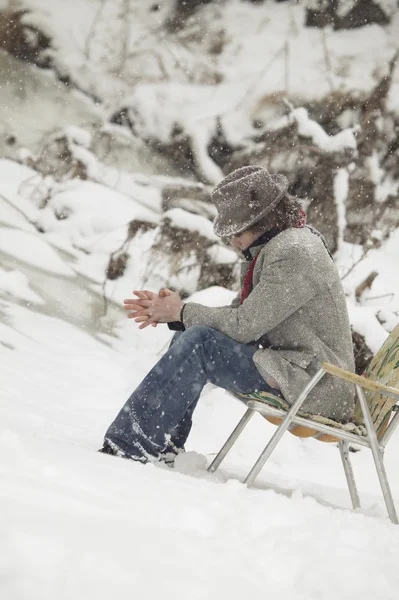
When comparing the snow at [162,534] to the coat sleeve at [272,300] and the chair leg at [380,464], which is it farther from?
the coat sleeve at [272,300]

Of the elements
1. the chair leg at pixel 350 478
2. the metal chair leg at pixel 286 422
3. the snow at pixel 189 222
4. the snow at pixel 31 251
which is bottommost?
the snow at pixel 31 251

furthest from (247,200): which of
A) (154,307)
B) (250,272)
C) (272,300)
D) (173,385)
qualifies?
(173,385)

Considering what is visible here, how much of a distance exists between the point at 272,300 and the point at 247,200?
1.47 ft

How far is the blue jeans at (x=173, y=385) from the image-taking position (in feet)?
8.13

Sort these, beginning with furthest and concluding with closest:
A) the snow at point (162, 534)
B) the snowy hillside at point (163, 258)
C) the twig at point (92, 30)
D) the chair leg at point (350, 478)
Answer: the twig at point (92, 30)
the chair leg at point (350, 478)
the snowy hillside at point (163, 258)
the snow at point (162, 534)

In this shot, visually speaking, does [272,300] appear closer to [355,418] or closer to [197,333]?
[197,333]

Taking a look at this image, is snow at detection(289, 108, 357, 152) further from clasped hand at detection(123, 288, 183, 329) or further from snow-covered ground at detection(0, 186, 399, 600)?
clasped hand at detection(123, 288, 183, 329)

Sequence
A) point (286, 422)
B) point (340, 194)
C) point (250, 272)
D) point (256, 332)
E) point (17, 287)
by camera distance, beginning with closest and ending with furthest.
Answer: point (286, 422), point (256, 332), point (250, 272), point (17, 287), point (340, 194)

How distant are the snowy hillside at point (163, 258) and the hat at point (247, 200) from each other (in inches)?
37.3

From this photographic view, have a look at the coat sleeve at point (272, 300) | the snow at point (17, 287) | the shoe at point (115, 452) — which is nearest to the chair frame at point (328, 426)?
the coat sleeve at point (272, 300)

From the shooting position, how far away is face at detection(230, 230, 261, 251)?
2.73 metres

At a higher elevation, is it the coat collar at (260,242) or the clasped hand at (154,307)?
the coat collar at (260,242)

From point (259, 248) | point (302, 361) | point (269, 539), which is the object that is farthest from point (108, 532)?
point (259, 248)

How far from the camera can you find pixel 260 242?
2746mm
